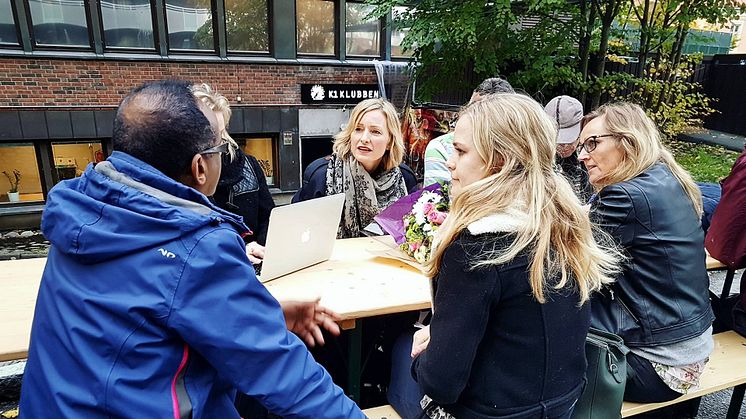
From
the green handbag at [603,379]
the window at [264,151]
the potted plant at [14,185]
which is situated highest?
the green handbag at [603,379]

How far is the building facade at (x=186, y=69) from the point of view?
8266 mm

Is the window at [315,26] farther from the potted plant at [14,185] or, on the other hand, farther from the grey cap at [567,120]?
the grey cap at [567,120]

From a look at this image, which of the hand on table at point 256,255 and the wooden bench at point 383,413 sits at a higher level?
the hand on table at point 256,255

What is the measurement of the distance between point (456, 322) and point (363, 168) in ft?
6.22

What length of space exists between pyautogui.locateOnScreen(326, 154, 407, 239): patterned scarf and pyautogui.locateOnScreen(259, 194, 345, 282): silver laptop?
0.70 meters

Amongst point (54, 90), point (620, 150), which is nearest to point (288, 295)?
point (620, 150)

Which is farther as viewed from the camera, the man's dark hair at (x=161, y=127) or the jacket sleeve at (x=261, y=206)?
Answer: the jacket sleeve at (x=261, y=206)

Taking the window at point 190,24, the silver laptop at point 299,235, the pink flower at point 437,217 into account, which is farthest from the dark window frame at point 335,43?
the pink flower at point 437,217

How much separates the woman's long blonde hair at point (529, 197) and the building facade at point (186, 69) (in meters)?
8.57

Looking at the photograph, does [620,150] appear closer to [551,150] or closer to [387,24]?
[551,150]

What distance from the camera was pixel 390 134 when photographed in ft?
10.4

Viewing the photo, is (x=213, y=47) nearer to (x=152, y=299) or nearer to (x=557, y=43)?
(x=557, y=43)

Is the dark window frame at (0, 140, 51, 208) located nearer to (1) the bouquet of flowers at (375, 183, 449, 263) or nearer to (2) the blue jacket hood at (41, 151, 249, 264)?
(1) the bouquet of flowers at (375, 183, 449, 263)

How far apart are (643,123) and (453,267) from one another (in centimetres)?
141
